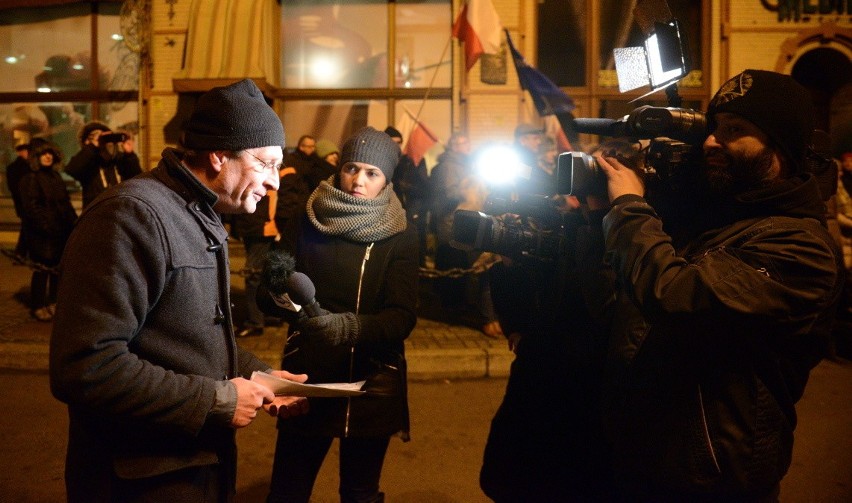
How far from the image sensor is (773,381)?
6.55ft

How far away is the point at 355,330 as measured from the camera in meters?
2.73

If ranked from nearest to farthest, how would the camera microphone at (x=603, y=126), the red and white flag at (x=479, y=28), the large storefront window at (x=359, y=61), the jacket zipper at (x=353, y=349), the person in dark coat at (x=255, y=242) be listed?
the camera microphone at (x=603, y=126) → the jacket zipper at (x=353, y=349) → the person in dark coat at (x=255, y=242) → the red and white flag at (x=479, y=28) → the large storefront window at (x=359, y=61)

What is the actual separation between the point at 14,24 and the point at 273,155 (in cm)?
1244

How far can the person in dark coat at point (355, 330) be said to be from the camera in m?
2.79

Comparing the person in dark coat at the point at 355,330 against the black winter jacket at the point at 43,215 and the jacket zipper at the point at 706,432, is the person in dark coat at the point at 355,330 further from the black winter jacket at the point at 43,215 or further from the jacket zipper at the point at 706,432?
the black winter jacket at the point at 43,215

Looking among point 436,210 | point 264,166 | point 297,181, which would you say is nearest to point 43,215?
point 297,181

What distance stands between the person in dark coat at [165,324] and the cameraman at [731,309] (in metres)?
1.11

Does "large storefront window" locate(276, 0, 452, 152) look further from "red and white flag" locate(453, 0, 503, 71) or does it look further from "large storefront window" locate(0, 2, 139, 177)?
"large storefront window" locate(0, 2, 139, 177)

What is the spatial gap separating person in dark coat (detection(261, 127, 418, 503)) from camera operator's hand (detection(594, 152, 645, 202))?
3.64 ft

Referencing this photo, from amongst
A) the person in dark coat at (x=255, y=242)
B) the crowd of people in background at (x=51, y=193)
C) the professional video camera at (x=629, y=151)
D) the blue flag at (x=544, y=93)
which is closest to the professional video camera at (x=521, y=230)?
the professional video camera at (x=629, y=151)

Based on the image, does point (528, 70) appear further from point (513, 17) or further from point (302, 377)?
point (302, 377)

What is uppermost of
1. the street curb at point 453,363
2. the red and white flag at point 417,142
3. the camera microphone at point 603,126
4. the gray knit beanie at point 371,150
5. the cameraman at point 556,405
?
the red and white flag at point 417,142

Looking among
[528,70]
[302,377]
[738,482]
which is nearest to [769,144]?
[738,482]

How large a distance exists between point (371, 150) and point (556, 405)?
1.37 metres
